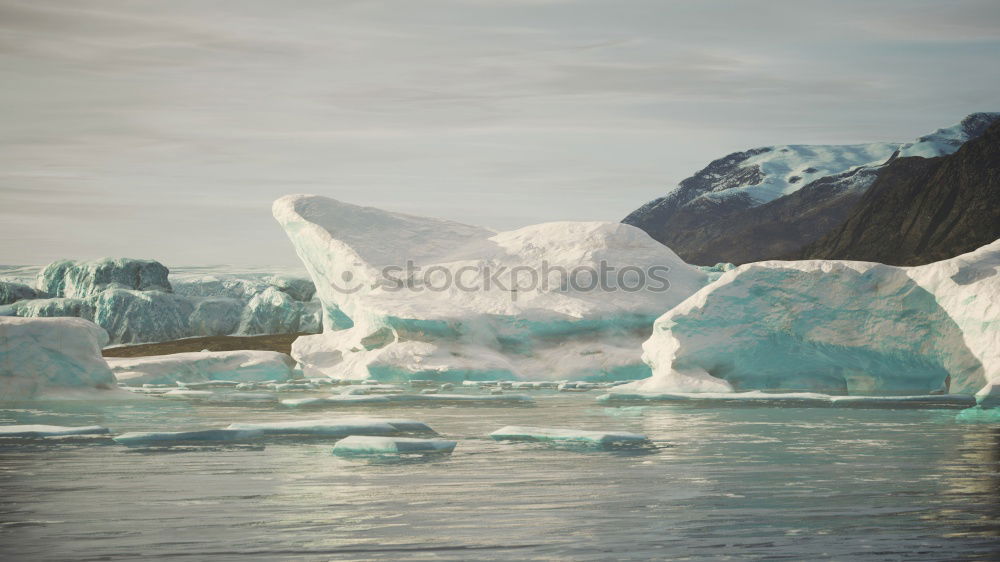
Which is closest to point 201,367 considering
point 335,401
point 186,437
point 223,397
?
point 223,397

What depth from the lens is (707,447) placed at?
14.5 m

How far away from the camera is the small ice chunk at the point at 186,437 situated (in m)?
14.8

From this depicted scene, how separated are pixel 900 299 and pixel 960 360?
198 cm

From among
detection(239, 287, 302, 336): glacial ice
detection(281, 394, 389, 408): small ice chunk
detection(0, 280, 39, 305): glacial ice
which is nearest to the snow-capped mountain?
detection(239, 287, 302, 336): glacial ice

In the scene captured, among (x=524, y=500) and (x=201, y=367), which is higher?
(x=524, y=500)

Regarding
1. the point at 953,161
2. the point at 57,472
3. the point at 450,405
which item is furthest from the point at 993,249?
the point at 953,161

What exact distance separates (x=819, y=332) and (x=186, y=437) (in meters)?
16.2

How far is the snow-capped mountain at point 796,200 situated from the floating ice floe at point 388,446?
147876 millimetres

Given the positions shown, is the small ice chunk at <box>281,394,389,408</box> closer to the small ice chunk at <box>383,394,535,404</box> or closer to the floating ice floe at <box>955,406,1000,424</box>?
the small ice chunk at <box>383,394,535,404</box>

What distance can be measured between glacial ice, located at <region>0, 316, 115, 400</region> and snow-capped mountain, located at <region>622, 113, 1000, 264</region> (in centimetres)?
14128

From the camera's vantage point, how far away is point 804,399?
74.6ft

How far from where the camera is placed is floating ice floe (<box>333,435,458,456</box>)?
13359mm

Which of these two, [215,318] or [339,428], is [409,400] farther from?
[215,318]

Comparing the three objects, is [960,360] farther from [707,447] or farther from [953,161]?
[953,161]
